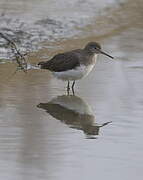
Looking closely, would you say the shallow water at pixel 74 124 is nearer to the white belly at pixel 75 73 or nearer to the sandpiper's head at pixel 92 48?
the white belly at pixel 75 73

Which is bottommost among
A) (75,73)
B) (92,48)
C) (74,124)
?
(74,124)

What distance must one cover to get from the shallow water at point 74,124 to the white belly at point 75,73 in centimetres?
17

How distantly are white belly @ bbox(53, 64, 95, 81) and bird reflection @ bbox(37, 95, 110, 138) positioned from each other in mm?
467

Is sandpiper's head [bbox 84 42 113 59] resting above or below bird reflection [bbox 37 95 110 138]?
above

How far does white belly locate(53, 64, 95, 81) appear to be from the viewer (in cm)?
1125

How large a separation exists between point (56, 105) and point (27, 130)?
4.56 ft

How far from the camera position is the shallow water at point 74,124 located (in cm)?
778

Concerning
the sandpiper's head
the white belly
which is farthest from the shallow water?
the sandpiper's head

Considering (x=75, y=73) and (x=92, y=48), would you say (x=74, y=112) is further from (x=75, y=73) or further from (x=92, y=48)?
(x=92, y=48)

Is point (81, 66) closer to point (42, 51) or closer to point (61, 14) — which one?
point (42, 51)

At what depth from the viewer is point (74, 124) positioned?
31.2ft

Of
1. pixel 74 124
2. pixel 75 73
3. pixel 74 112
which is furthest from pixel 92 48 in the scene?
pixel 74 124

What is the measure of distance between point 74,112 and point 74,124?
64 centimetres

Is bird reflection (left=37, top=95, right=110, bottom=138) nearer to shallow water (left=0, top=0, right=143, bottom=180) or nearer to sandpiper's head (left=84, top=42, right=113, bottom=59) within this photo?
shallow water (left=0, top=0, right=143, bottom=180)
